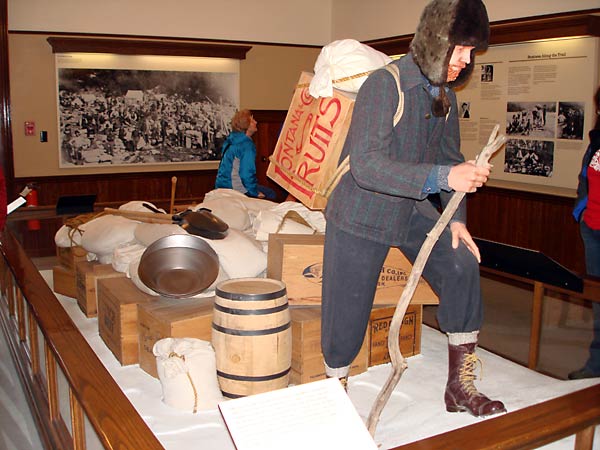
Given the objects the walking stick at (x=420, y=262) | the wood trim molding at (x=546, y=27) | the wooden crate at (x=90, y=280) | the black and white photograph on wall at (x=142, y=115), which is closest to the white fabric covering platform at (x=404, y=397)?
the wooden crate at (x=90, y=280)

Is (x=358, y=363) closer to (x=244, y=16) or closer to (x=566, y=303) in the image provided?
(x=566, y=303)

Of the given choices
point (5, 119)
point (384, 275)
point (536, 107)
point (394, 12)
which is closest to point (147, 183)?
point (5, 119)

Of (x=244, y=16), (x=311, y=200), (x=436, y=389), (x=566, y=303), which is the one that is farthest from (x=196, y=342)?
(x=244, y=16)

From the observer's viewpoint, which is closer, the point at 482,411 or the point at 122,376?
the point at 482,411

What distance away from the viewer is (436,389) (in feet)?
9.98

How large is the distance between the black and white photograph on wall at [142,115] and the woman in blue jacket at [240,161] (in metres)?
2.67

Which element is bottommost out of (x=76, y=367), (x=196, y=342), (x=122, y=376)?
(x=122, y=376)

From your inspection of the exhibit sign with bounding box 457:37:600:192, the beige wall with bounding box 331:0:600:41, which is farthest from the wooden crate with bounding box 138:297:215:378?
the beige wall with bounding box 331:0:600:41

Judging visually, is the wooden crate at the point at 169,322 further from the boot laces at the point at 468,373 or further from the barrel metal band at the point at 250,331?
the boot laces at the point at 468,373

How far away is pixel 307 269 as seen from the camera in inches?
127

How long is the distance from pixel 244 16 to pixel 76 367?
7.88 meters

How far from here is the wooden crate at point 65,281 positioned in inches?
178

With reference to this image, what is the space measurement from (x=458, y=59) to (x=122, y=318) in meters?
2.11

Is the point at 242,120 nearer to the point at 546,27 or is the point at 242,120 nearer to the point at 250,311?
the point at 546,27
